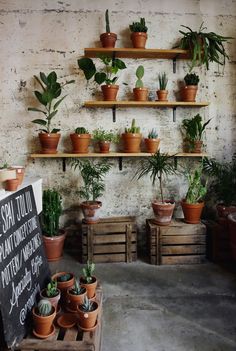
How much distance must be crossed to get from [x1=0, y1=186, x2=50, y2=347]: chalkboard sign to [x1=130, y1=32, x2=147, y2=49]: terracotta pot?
2.06m

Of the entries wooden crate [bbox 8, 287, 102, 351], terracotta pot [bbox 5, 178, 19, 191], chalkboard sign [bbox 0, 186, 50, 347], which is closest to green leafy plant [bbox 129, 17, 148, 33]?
chalkboard sign [bbox 0, 186, 50, 347]

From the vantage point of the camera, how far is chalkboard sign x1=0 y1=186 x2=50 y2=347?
1566mm

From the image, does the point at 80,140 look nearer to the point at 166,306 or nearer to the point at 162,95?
the point at 162,95

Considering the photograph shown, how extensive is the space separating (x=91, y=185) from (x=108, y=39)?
157cm

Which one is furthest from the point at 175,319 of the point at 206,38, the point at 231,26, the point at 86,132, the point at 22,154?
the point at 231,26

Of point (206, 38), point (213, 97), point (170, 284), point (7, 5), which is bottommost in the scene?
point (170, 284)

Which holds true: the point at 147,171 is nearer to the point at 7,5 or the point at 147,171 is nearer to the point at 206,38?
the point at 206,38

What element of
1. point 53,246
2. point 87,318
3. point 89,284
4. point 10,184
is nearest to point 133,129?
point 53,246

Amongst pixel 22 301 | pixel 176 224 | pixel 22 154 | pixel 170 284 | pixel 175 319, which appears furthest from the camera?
pixel 22 154

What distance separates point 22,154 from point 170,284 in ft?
6.92

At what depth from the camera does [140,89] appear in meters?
3.37

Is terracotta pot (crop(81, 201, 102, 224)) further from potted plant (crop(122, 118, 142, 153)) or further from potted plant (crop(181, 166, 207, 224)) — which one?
potted plant (crop(181, 166, 207, 224))

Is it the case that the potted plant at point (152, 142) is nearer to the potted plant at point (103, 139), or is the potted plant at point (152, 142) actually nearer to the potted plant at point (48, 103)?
the potted plant at point (103, 139)

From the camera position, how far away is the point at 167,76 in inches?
141
